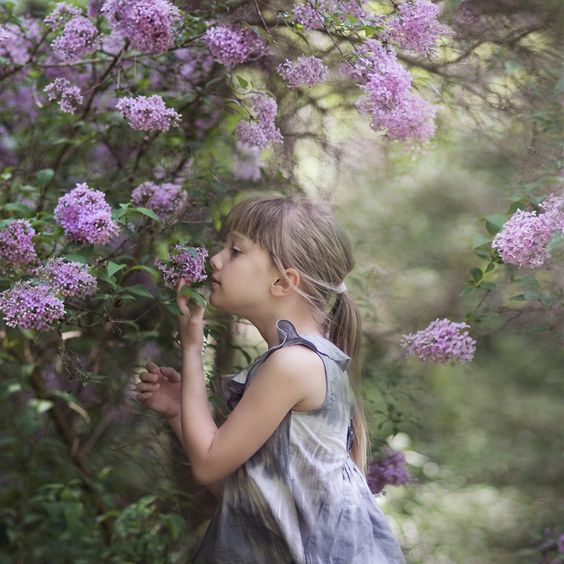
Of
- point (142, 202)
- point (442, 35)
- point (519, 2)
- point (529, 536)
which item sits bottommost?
point (529, 536)

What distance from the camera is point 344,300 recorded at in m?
1.90

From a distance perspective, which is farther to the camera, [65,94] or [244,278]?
[65,94]

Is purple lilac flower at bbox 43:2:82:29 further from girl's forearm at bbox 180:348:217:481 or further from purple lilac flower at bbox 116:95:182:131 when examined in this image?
girl's forearm at bbox 180:348:217:481

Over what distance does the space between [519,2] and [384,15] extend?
0.77 metres

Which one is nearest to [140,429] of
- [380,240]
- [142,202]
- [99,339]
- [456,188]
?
[99,339]

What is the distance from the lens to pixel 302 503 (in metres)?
1.65

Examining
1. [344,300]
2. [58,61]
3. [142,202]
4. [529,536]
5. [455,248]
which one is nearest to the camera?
[344,300]

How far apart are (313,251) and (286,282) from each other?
0.28 feet

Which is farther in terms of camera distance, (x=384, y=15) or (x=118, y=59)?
(x=118, y=59)

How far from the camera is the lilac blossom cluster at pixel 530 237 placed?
1874mm

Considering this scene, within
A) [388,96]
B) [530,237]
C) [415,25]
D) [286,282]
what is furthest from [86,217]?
[530,237]

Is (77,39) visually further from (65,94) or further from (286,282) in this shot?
(286,282)

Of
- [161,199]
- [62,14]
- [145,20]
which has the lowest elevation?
[161,199]

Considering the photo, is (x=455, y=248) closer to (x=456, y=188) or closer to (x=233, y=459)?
(x=456, y=188)
